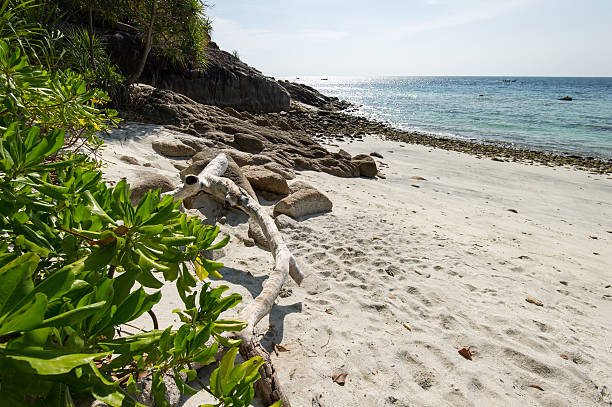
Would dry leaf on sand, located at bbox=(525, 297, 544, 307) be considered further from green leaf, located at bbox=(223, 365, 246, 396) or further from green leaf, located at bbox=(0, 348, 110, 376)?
green leaf, located at bbox=(0, 348, 110, 376)

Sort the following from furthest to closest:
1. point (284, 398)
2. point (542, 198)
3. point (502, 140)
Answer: point (502, 140) → point (542, 198) → point (284, 398)

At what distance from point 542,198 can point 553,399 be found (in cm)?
733

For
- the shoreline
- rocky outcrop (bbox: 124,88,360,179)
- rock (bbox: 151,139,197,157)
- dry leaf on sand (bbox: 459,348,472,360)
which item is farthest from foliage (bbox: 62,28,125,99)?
the shoreline

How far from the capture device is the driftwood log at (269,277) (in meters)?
1.91

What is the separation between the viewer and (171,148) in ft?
22.1

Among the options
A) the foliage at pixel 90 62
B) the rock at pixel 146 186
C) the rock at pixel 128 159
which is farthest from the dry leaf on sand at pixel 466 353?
the foliage at pixel 90 62

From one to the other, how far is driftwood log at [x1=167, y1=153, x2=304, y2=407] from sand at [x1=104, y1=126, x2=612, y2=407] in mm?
222

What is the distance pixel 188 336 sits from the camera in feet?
3.00

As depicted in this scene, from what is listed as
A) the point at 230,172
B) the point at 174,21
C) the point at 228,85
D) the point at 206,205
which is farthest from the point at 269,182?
the point at 228,85

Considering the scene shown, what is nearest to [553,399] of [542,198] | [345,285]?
[345,285]

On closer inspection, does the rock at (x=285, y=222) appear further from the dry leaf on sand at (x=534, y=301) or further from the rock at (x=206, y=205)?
the dry leaf on sand at (x=534, y=301)

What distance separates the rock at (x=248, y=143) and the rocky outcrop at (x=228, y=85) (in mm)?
6664

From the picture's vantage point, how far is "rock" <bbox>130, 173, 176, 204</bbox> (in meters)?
3.83

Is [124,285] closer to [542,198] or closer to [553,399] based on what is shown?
[553,399]
